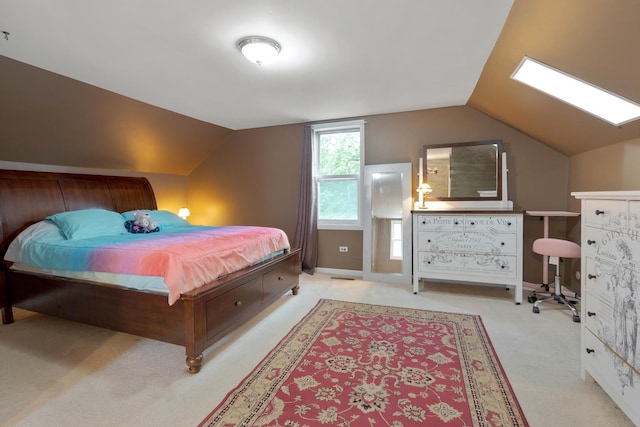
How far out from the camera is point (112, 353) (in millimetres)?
2150

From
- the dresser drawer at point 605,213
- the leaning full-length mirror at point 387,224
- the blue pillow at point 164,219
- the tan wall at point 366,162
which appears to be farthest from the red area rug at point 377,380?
the blue pillow at point 164,219

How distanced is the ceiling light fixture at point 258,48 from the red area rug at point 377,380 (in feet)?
7.61

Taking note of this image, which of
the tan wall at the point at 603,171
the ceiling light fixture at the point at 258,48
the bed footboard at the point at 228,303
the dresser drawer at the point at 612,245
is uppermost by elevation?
the ceiling light fixture at the point at 258,48

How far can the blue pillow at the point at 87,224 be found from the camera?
2.79m

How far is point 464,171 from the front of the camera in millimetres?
3686

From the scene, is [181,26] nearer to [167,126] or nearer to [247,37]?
[247,37]

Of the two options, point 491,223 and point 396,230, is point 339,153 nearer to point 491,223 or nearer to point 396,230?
point 396,230

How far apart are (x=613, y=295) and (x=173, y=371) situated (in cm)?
267

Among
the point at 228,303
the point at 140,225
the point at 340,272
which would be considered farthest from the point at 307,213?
the point at 228,303

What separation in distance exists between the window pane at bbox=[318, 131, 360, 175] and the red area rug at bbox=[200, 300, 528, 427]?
2.48m

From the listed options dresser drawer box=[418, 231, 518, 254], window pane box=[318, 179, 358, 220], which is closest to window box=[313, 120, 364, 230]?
window pane box=[318, 179, 358, 220]

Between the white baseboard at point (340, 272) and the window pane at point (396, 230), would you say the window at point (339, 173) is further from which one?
the white baseboard at point (340, 272)

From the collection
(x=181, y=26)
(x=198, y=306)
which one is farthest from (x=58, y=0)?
(x=198, y=306)

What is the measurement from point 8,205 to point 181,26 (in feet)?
8.37
